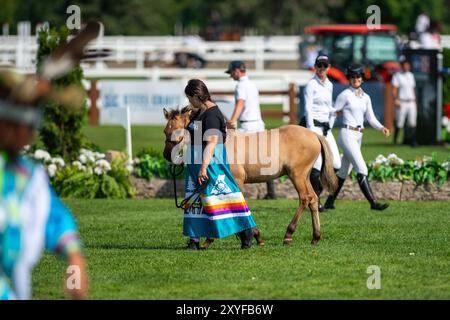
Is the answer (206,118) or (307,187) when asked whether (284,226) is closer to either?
(307,187)

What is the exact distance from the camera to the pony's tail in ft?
43.1

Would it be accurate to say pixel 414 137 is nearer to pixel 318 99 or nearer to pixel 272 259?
pixel 318 99

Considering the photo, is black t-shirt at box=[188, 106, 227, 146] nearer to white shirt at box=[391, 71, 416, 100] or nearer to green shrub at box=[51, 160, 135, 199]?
green shrub at box=[51, 160, 135, 199]

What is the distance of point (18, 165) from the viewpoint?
629cm

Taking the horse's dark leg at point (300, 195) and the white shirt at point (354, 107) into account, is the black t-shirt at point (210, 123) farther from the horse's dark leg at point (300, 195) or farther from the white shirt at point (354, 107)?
the white shirt at point (354, 107)

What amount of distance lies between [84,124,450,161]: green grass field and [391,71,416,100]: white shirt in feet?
3.64

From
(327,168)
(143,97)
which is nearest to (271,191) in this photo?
(327,168)

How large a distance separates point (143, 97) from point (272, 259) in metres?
21.1

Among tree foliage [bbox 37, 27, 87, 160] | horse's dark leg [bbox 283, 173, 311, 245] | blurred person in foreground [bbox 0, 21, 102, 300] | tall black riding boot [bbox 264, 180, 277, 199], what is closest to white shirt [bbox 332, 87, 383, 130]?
tall black riding boot [bbox 264, 180, 277, 199]

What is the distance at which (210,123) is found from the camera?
11.8 meters

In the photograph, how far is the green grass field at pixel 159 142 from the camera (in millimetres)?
24156

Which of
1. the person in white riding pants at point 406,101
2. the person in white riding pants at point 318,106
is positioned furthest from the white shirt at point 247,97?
→ the person in white riding pants at point 406,101

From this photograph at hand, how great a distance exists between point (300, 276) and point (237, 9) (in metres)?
56.5
